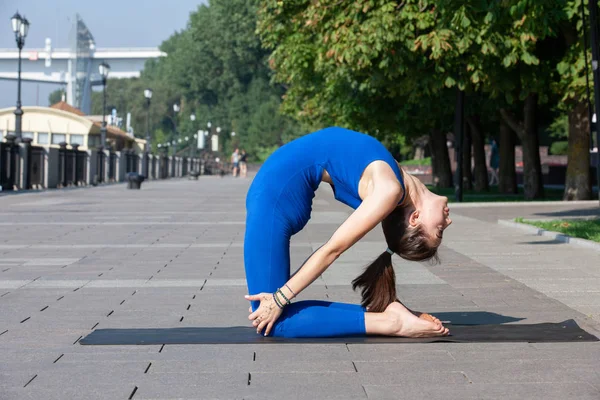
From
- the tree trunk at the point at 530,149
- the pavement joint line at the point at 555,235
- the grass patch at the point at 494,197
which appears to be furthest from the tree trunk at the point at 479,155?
the pavement joint line at the point at 555,235

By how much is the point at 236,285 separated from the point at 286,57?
80.8 feet

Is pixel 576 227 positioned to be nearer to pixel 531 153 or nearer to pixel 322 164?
pixel 322 164

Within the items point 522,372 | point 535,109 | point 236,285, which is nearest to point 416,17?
point 535,109

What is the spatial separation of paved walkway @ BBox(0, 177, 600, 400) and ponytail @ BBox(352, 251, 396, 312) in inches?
11.0

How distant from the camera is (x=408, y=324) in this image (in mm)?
6062

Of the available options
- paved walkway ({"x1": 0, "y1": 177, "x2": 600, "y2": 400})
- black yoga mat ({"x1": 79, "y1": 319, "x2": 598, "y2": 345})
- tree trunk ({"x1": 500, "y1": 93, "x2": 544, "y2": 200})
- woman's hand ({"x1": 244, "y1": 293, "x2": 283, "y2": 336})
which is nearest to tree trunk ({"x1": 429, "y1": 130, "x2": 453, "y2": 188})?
tree trunk ({"x1": 500, "y1": 93, "x2": 544, "y2": 200})

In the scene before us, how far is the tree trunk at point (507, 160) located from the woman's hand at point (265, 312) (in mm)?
30994

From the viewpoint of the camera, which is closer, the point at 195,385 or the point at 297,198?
the point at 195,385

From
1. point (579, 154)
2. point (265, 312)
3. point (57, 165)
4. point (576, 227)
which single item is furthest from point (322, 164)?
point (57, 165)

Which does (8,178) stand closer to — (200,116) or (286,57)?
(286,57)

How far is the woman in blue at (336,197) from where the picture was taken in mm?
5457

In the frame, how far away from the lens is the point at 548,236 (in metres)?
15.1

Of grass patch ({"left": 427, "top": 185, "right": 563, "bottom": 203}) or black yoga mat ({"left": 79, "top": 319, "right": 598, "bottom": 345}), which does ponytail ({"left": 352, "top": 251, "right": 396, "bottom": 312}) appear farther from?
grass patch ({"left": 427, "top": 185, "right": 563, "bottom": 203})

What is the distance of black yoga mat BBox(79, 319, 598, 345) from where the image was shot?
6.05 m
